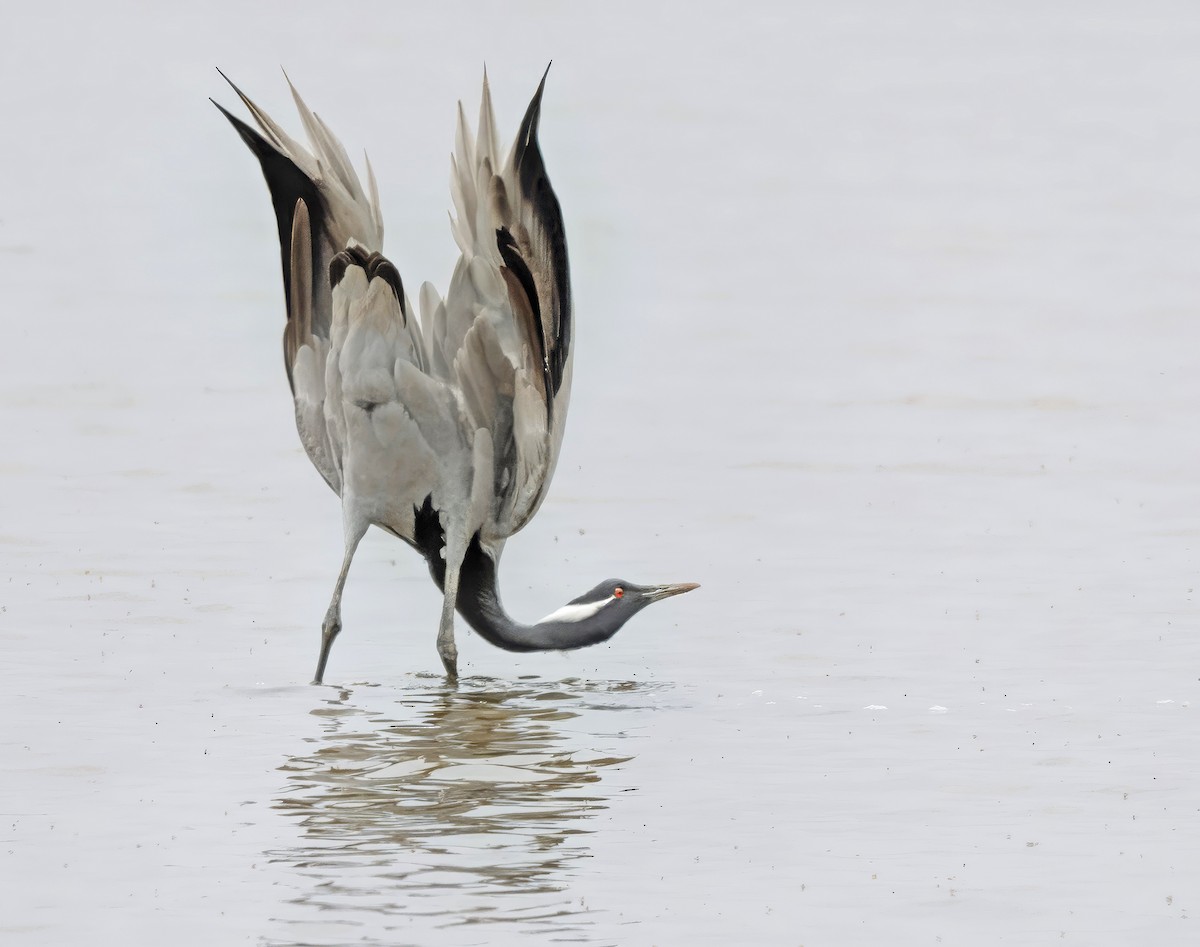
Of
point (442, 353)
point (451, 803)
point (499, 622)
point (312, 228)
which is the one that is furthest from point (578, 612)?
point (451, 803)

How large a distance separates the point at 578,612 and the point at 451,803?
3.03m

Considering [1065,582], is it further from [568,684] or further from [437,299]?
[437,299]

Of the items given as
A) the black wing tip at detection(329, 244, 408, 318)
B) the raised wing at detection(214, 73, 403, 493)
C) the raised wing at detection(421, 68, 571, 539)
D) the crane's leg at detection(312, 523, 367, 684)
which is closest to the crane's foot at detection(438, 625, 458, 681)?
the crane's leg at detection(312, 523, 367, 684)

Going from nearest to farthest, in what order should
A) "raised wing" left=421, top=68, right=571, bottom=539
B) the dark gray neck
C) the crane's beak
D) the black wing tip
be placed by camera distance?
the black wing tip, "raised wing" left=421, top=68, right=571, bottom=539, the dark gray neck, the crane's beak

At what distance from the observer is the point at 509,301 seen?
34.4ft

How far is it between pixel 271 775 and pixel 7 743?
1.11 m

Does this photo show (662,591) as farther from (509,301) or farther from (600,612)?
(509,301)

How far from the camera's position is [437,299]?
1060 cm

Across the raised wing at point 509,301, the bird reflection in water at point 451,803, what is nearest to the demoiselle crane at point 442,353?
the raised wing at point 509,301

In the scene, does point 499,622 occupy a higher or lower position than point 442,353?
lower

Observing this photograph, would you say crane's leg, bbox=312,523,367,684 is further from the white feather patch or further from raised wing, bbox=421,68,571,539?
the white feather patch

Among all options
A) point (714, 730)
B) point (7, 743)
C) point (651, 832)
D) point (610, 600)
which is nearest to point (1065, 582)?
point (610, 600)

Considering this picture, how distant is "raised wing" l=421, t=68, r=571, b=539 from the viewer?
411 inches

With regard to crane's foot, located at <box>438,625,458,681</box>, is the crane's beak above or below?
above
